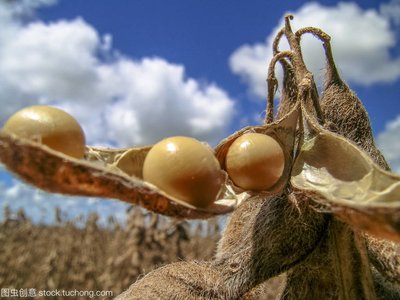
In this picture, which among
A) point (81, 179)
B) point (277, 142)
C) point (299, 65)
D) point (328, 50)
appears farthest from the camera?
point (328, 50)

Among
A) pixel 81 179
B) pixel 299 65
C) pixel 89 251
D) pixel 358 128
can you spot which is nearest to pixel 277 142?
pixel 299 65

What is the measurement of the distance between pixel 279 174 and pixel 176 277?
0.74 metres

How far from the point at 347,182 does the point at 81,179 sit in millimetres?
1033

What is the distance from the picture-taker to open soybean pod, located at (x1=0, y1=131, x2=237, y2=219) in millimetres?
1440

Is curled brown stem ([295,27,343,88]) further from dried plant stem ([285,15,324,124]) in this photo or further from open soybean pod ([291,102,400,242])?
open soybean pod ([291,102,400,242])

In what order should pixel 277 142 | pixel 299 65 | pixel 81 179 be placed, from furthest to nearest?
1. pixel 299 65
2. pixel 277 142
3. pixel 81 179

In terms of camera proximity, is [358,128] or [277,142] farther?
[358,128]

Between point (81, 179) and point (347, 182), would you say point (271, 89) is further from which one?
point (81, 179)

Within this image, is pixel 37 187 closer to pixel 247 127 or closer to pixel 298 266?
pixel 247 127

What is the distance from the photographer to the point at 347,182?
1.86m

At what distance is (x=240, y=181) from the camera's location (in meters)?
1.92

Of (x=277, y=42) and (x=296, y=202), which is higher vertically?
(x=277, y=42)

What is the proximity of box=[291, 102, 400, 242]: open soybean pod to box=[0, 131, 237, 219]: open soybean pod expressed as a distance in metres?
0.40

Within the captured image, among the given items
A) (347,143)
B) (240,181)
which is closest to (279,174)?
(240,181)
